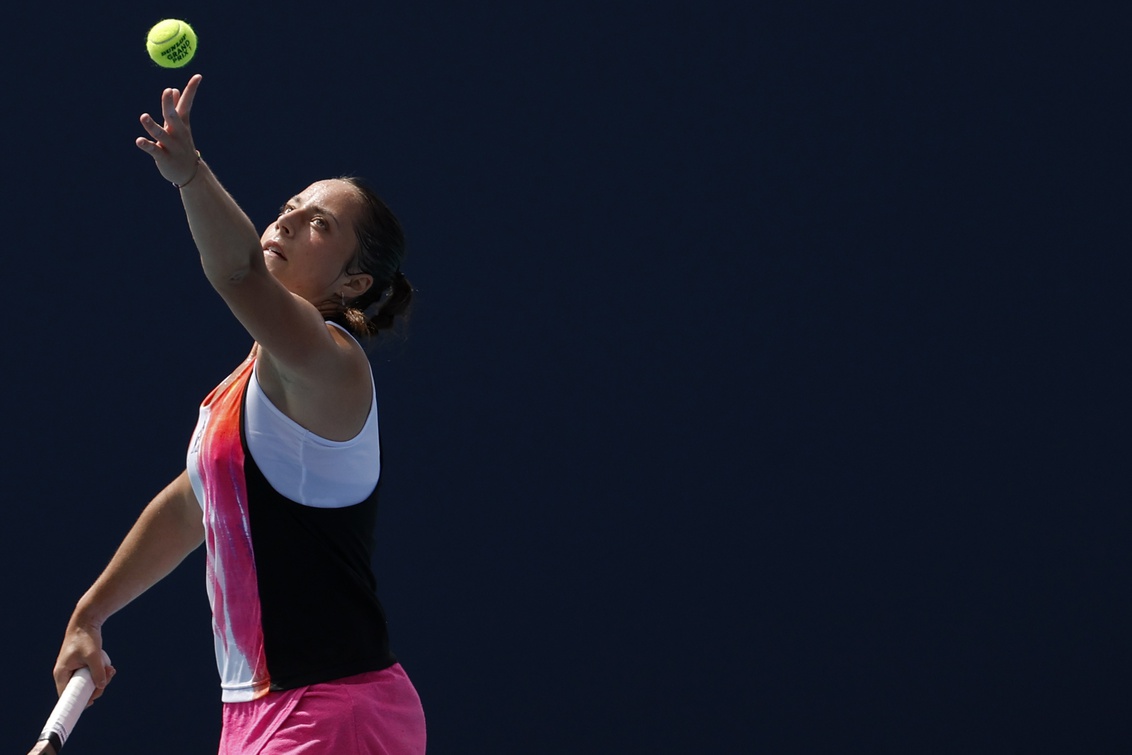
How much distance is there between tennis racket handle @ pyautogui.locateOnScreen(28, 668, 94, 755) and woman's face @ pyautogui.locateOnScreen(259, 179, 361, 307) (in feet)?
1.85

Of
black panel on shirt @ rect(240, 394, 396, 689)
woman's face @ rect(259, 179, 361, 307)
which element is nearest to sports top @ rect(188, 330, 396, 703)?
black panel on shirt @ rect(240, 394, 396, 689)

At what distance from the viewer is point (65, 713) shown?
1690 mm

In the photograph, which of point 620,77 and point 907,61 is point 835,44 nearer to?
point 907,61

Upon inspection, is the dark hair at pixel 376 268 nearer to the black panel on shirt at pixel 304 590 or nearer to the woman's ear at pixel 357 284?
the woman's ear at pixel 357 284

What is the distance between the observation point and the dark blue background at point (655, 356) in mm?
3518

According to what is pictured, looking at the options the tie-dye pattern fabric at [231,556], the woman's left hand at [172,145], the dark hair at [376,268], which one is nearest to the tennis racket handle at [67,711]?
the tie-dye pattern fabric at [231,556]

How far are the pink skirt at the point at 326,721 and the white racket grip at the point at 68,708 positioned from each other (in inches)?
7.5

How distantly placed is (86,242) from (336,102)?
28.7 inches

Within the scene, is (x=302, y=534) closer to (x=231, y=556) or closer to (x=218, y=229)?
(x=231, y=556)

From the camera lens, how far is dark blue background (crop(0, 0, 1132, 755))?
3.52 meters

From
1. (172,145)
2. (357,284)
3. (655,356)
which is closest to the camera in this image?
(172,145)

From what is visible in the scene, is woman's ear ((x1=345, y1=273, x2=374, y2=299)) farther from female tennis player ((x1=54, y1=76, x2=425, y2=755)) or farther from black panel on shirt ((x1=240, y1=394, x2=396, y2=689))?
black panel on shirt ((x1=240, y1=394, x2=396, y2=689))

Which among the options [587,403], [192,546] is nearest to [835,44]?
[587,403]

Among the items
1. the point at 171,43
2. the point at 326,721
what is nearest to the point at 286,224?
the point at 171,43
